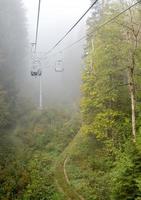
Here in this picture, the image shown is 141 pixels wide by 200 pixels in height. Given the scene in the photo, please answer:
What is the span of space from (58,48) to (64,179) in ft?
206

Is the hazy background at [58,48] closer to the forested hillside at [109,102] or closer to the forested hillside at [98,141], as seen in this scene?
the forested hillside at [98,141]

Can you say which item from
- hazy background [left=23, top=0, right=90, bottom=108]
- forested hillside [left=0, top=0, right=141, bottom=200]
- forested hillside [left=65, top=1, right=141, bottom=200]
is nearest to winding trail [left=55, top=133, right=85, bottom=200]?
forested hillside [left=0, top=0, right=141, bottom=200]

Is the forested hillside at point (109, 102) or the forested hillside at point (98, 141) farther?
the forested hillside at point (109, 102)

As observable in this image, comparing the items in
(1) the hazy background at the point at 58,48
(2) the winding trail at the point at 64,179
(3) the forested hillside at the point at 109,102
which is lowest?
(2) the winding trail at the point at 64,179

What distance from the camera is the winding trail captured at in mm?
20284

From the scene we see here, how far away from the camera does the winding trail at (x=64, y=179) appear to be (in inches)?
799

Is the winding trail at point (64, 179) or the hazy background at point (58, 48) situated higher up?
the hazy background at point (58, 48)

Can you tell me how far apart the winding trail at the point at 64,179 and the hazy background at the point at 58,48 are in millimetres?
13855

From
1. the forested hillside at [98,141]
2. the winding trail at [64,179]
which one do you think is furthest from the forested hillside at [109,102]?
the winding trail at [64,179]

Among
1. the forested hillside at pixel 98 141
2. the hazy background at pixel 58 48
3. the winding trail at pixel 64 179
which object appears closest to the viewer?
the forested hillside at pixel 98 141

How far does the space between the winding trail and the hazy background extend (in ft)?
45.5

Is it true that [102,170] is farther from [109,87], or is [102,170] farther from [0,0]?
[0,0]

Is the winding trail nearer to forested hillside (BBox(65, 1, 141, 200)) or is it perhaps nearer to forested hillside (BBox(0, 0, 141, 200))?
forested hillside (BBox(0, 0, 141, 200))

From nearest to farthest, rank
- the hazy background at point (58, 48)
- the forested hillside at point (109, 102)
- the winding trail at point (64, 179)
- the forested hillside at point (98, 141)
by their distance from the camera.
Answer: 1. the forested hillside at point (98, 141)
2. the winding trail at point (64, 179)
3. the forested hillside at point (109, 102)
4. the hazy background at point (58, 48)
